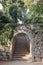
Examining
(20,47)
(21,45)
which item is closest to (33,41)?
(20,47)

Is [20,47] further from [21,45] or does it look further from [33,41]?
[33,41]

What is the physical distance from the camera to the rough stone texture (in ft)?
61.2

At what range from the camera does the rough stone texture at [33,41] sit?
734 inches

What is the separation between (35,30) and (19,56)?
8.51 ft

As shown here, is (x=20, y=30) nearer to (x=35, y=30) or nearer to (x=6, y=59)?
(x=35, y=30)

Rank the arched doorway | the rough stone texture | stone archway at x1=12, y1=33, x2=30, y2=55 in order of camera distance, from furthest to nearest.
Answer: stone archway at x1=12, y1=33, x2=30, y2=55, the arched doorway, the rough stone texture

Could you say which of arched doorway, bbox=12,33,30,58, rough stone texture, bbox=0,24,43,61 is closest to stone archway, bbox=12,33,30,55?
arched doorway, bbox=12,33,30,58

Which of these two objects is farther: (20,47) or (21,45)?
(21,45)

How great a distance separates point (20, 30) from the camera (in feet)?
63.3

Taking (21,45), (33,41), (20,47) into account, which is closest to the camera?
(33,41)

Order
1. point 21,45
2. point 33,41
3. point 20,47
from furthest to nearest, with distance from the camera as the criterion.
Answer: point 21,45, point 20,47, point 33,41

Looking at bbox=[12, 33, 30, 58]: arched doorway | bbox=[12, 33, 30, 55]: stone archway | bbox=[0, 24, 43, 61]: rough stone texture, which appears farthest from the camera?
bbox=[12, 33, 30, 55]: stone archway

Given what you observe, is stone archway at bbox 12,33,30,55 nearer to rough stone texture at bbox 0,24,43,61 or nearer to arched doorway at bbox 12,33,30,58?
arched doorway at bbox 12,33,30,58

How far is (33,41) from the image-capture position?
1880cm
